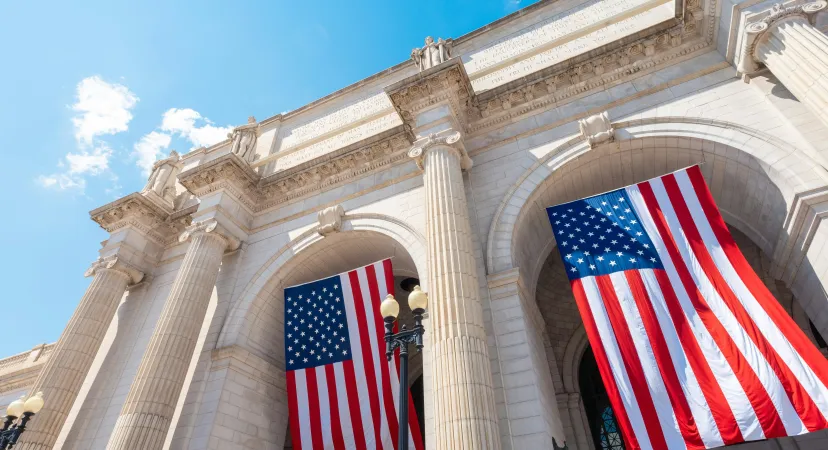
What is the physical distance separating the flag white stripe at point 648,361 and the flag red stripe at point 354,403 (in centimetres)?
681

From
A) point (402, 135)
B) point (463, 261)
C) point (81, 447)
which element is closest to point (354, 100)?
point (402, 135)

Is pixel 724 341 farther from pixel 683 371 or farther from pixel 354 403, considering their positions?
pixel 354 403

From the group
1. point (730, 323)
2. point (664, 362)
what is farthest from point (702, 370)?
point (730, 323)

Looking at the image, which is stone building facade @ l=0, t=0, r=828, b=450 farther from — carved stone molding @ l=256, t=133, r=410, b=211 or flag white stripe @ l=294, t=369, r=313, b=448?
flag white stripe @ l=294, t=369, r=313, b=448

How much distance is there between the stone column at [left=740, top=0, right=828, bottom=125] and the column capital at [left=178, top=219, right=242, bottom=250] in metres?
15.3

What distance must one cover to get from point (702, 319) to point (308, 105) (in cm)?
1720

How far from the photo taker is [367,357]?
1302 centimetres

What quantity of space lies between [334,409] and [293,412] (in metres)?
1.20

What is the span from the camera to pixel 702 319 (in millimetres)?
9484

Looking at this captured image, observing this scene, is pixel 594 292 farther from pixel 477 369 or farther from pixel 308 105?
pixel 308 105

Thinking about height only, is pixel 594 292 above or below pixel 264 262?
below

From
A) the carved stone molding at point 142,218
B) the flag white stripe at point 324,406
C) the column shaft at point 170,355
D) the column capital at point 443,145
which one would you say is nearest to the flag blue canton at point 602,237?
the column capital at point 443,145

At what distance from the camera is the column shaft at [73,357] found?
1370 centimetres

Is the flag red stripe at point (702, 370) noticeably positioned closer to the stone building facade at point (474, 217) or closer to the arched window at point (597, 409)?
the stone building facade at point (474, 217)
